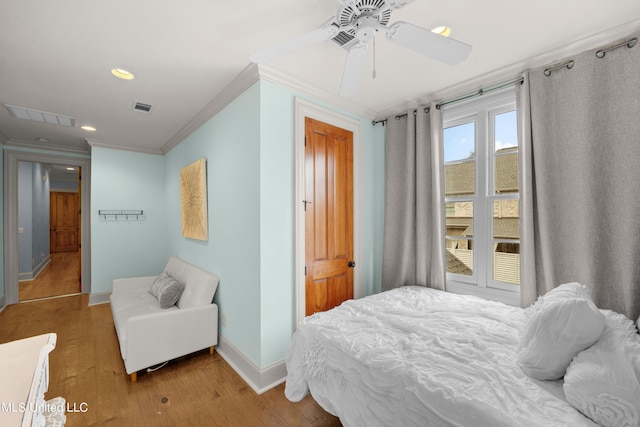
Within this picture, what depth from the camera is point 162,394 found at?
2.00 metres

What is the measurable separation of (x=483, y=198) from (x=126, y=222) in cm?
503

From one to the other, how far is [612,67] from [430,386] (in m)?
2.28

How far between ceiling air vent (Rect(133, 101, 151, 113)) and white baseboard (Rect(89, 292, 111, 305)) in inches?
119

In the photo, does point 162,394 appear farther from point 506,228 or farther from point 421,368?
point 506,228

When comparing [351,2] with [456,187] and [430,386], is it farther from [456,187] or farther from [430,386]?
[456,187]

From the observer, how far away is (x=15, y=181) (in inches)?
156

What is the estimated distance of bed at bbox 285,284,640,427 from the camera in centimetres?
97

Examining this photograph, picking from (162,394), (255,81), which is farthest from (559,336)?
(162,394)

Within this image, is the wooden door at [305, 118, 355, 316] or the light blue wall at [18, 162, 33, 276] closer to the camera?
the wooden door at [305, 118, 355, 316]

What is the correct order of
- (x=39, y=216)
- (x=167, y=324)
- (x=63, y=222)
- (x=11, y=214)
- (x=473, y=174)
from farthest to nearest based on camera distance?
(x=63, y=222), (x=39, y=216), (x=11, y=214), (x=473, y=174), (x=167, y=324)

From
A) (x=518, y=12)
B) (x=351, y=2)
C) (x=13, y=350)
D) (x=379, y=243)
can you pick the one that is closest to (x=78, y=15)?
(x=351, y=2)

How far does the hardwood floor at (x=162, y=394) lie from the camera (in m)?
1.75

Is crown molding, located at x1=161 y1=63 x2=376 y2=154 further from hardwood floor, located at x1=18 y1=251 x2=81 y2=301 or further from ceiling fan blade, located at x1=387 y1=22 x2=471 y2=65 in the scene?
hardwood floor, located at x1=18 y1=251 x2=81 y2=301

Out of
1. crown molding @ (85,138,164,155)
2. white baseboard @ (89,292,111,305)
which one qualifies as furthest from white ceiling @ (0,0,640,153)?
white baseboard @ (89,292,111,305)
